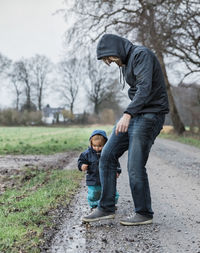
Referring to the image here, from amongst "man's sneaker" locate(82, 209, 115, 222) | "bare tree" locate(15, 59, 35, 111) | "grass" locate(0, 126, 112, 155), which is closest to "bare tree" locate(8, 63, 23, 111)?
"bare tree" locate(15, 59, 35, 111)

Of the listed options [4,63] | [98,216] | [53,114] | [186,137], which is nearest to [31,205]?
[98,216]

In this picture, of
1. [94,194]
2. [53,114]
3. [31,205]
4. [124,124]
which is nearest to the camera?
[124,124]

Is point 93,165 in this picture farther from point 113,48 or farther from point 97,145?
point 113,48

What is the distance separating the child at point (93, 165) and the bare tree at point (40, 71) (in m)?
62.5

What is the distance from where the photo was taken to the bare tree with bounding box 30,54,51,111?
66.6 meters

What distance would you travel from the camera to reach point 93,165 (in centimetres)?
462

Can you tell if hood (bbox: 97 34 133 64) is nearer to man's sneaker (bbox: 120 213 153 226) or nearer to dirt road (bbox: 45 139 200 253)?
man's sneaker (bbox: 120 213 153 226)

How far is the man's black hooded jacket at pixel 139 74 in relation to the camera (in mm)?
3732

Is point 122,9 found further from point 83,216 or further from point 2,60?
point 2,60

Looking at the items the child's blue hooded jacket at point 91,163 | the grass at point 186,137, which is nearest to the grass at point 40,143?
the grass at point 186,137

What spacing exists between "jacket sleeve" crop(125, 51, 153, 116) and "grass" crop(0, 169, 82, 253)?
166cm

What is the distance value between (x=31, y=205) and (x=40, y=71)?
6493 cm

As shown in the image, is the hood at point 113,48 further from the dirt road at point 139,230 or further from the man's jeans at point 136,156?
the dirt road at point 139,230

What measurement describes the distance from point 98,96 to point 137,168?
210 feet
